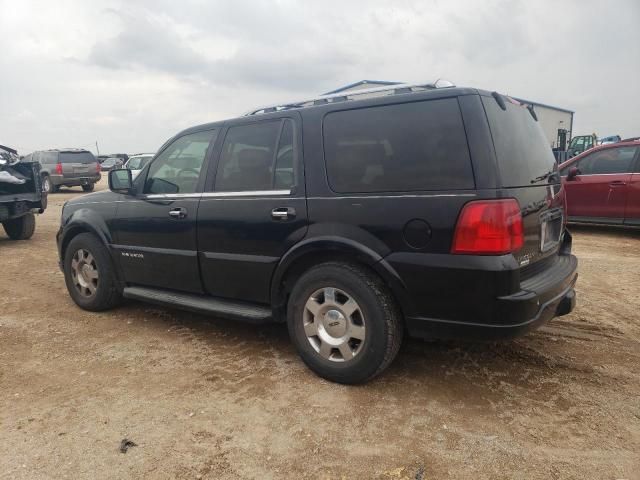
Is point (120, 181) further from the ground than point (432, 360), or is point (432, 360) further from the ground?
point (120, 181)

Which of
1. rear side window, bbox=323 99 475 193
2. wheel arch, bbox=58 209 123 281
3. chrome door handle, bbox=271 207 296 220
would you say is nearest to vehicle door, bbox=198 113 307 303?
chrome door handle, bbox=271 207 296 220

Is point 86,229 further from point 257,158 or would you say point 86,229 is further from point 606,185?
point 606,185

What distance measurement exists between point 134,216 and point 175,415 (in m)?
2.00

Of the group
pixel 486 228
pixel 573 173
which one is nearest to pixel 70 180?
pixel 573 173

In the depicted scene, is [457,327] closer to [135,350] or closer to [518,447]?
[518,447]

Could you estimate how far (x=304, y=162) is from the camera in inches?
127

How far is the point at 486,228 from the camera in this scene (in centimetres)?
254

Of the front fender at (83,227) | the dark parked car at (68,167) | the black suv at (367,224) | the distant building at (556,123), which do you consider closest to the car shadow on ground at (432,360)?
the black suv at (367,224)

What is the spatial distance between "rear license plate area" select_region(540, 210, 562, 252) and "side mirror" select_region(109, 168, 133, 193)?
3324mm

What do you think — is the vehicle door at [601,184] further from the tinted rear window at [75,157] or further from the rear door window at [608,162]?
the tinted rear window at [75,157]

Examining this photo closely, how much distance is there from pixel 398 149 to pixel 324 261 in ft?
2.79

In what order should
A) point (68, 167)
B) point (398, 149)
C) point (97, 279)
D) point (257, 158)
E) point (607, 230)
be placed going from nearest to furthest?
point (398, 149) → point (257, 158) → point (97, 279) → point (607, 230) → point (68, 167)

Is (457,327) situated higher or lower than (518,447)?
higher

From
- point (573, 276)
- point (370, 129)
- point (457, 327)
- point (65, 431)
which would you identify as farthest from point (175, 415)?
point (573, 276)
